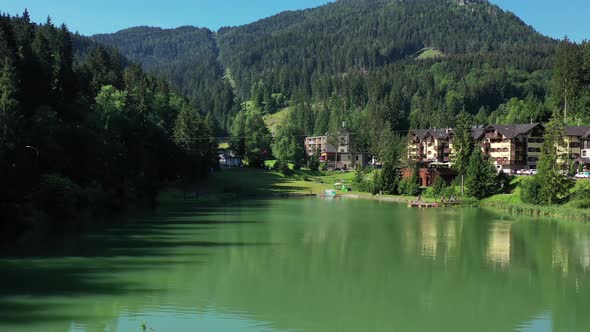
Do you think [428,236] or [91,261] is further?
[428,236]

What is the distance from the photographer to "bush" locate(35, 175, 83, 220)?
150 feet

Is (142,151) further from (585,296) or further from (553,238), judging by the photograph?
(585,296)

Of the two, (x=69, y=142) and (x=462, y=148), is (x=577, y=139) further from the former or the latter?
(x=69, y=142)

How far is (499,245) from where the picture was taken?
139ft

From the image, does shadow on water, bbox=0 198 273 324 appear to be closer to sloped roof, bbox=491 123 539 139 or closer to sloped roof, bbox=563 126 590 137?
sloped roof, bbox=563 126 590 137

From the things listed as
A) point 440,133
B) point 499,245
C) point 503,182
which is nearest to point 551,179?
point 503,182

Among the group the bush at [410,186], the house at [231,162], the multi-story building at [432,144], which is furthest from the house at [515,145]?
the house at [231,162]

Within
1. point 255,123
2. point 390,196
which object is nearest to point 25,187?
point 390,196

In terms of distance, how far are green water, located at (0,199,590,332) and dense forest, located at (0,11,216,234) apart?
540 centimetres

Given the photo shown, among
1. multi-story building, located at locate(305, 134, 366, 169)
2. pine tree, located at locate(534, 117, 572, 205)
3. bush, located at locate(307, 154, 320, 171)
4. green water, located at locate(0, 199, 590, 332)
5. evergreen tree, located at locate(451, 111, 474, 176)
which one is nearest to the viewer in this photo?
green water, located at locate(0, 199, 590, 332)

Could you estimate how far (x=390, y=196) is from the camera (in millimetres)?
94812

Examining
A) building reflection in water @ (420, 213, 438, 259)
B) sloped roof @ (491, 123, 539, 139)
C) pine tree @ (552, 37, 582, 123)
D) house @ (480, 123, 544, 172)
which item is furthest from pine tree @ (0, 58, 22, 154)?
pine tree @ (552, 37, 582, 123)

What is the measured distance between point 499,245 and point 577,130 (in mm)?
64618

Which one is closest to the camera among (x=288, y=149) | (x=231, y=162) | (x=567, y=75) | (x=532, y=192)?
(x=532, y=192)
